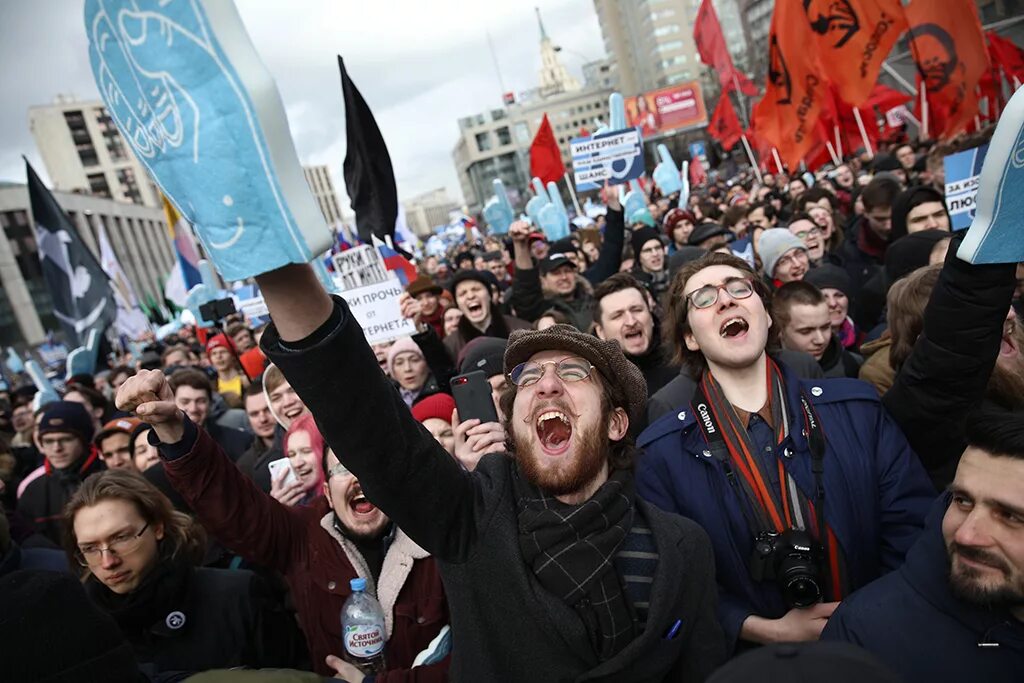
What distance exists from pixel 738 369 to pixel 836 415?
346 mm

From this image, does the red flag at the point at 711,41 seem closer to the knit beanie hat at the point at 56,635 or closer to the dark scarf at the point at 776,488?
the dark scarf at the point at 776,488

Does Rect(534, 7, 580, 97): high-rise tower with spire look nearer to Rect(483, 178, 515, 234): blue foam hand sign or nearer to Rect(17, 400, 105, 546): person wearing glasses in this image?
Rect(483, 178, 515, 234): blue foam hand sign

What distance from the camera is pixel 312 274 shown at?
3.98 feet

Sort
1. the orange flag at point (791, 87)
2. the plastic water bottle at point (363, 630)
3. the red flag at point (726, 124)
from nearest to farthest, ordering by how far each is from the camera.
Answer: the plastic water bottle at point (363, 630), the orange flag at point (791, 87), the red flag at point (726, 124)

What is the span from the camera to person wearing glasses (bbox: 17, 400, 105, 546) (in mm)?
4371

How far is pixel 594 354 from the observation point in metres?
1.99

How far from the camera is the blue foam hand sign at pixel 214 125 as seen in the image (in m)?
0.95

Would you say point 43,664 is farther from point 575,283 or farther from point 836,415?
point 575,283

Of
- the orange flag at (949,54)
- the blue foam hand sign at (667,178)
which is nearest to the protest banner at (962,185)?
the orange flag at (949,54)

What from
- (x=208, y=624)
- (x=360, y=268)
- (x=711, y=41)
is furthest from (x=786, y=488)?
(x=711, y=41)

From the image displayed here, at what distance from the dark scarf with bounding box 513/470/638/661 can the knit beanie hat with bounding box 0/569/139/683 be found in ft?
3.07

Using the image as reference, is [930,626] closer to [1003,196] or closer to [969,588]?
[969,588]

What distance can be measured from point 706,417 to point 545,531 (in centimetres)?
81

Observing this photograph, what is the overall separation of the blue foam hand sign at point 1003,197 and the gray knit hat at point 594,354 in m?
0.96
